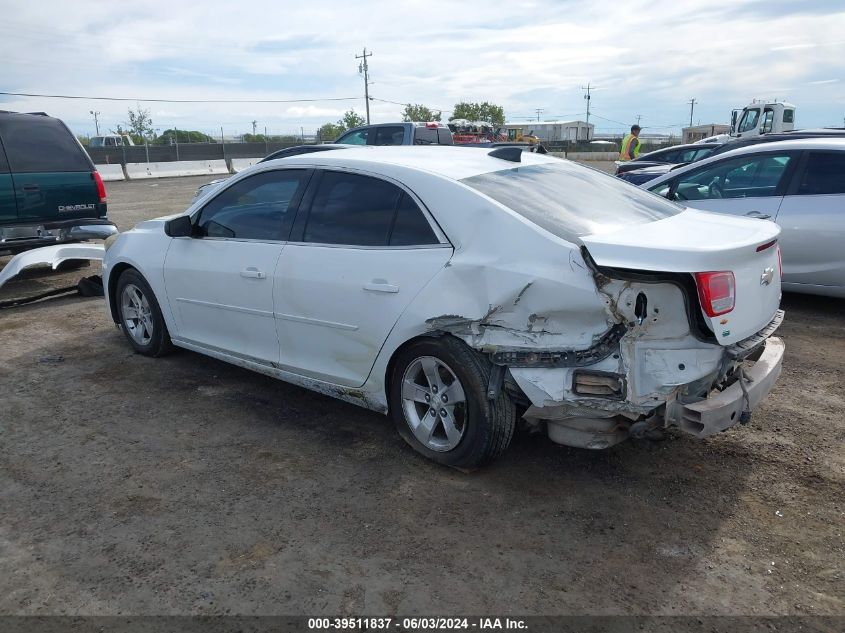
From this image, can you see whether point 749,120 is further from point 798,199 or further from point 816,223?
point 816,223

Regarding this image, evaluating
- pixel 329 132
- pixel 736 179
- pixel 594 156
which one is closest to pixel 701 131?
pixel 594 156

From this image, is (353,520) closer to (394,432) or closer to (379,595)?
(379,595)

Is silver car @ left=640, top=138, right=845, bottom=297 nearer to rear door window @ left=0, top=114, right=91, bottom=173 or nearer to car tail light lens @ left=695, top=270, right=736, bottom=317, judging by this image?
car tail light lens @ left=695, top=270, right=736, bottom=317

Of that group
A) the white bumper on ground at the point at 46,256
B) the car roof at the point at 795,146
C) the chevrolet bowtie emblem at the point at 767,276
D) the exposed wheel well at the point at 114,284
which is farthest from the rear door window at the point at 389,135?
the chevrolet bowtie emblem at the point at 767,276

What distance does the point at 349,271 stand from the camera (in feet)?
12.6

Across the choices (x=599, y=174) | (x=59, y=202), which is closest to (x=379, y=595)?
(x=599, y=174)

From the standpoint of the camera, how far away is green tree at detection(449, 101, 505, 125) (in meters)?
101

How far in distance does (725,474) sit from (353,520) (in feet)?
6.40

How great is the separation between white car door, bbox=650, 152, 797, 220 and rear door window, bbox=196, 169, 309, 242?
453 centimetres

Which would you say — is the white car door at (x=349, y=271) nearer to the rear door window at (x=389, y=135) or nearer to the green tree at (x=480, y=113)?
the rear door window at (x=389, y=135)

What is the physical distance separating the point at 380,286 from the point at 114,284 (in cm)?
312

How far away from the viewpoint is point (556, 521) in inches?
125

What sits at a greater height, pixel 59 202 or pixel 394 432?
pixel 59 202

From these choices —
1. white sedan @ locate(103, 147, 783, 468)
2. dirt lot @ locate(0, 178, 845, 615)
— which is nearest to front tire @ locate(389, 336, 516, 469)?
white sedan @ locate(103, 147, 783, 468)
